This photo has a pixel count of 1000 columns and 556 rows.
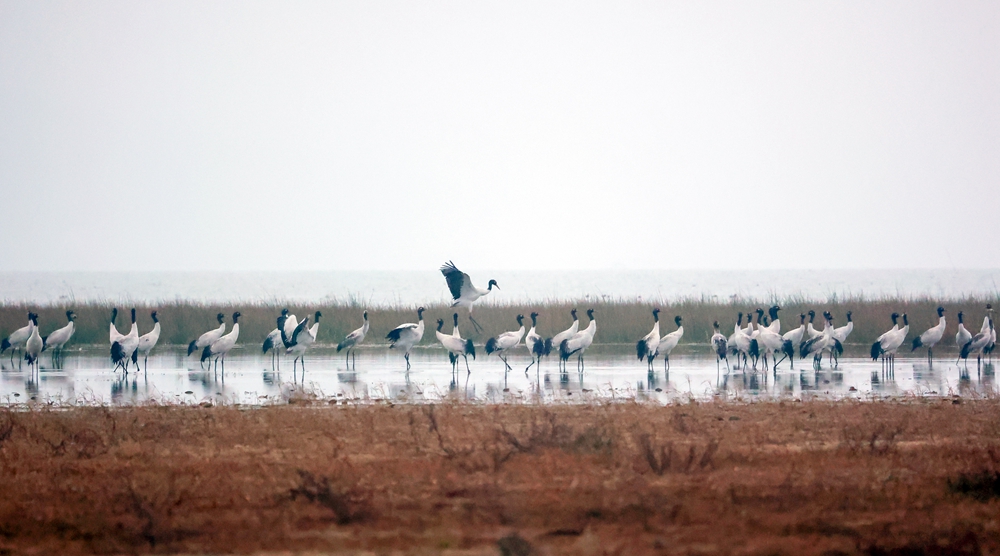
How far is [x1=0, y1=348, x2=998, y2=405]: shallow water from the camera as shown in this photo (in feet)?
51.8

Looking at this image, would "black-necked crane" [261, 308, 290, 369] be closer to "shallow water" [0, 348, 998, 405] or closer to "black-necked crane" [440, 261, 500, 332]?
"shallow water" [0, 348, 998, 405]

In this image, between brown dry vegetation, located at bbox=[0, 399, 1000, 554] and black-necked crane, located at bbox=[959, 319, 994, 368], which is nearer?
brown dry vegetation, located at bbox=[0, 399, 1000, 554]

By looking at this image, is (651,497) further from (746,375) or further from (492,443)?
(746,375)

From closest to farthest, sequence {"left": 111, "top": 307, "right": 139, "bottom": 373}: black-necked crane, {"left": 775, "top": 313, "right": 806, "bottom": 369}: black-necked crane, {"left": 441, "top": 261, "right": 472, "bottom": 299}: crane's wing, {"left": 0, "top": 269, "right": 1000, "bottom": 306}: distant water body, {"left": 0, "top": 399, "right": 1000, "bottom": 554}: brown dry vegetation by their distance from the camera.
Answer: {"left": 0, "top": 399, "right": 1000, "bottom": 554}: brown dry vegetation
{"left": 111, "top": 307, "right": 139, "bottom": 373}: black-necked crane
{"left": 775, "top": 313, "right": 806, "bottom": 369}: black-necked crane
{"left": 441, "top": 261, "right": 472, "bottom": 299}: crane's wing
{"left": 0, "top": 269, "right": 1000, "bottom": 306}: distant water body

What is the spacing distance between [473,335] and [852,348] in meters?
10.3

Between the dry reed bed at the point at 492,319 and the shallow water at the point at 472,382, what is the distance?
5508 mm

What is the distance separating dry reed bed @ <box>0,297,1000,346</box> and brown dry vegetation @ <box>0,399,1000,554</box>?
59.7ft

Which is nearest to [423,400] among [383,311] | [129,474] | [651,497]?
[129,474]

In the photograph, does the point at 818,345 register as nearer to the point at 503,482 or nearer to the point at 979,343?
the point at 979,343

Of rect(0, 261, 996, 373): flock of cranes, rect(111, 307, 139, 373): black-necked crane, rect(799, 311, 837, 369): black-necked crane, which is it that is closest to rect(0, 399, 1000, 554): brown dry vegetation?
rect(111, 307, 139, 373): black-necked crane

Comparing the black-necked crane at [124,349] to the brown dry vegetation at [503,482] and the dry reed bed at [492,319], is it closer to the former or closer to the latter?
the brown dry vegetation at [503,482]

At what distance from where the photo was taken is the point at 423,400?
49.5ft

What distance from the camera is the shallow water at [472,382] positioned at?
1578 cm

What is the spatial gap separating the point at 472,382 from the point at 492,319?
13.3 m
